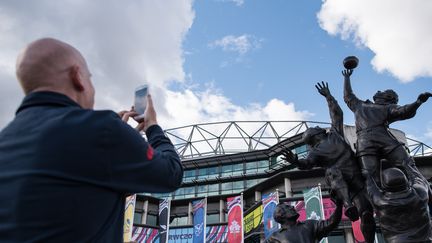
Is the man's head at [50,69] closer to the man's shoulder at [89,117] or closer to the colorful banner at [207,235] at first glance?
the man's shoulder at [89,117]

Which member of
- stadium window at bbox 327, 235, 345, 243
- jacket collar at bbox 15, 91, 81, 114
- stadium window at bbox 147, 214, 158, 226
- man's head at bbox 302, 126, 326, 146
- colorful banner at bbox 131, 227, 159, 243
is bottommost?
jacket collar at bbox 15, 91, 81, 114

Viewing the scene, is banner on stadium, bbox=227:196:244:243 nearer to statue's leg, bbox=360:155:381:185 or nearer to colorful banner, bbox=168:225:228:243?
colorful banner, bbox=168:225:228:243

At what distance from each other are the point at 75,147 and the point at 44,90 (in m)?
→ 0.37

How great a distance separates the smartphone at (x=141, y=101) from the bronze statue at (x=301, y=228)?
351cm

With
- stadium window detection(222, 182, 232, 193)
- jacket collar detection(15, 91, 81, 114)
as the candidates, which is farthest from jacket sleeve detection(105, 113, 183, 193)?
stadium window detection(222, 182, 232, 193)

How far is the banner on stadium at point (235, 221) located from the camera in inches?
1237

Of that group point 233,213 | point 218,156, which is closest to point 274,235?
point 233,213

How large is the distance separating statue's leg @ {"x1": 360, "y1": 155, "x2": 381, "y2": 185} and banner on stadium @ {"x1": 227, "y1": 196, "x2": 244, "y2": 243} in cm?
2772

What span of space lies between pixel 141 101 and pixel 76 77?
57cm

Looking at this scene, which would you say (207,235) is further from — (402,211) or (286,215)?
(402,211)

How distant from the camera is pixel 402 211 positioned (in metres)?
4.06

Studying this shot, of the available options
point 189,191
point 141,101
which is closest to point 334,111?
point 141,101

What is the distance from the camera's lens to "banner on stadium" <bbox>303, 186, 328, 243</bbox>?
2733 centimetres

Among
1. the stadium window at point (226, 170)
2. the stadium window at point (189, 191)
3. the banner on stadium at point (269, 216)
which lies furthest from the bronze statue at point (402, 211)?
the stadium window at point (189, 191)
